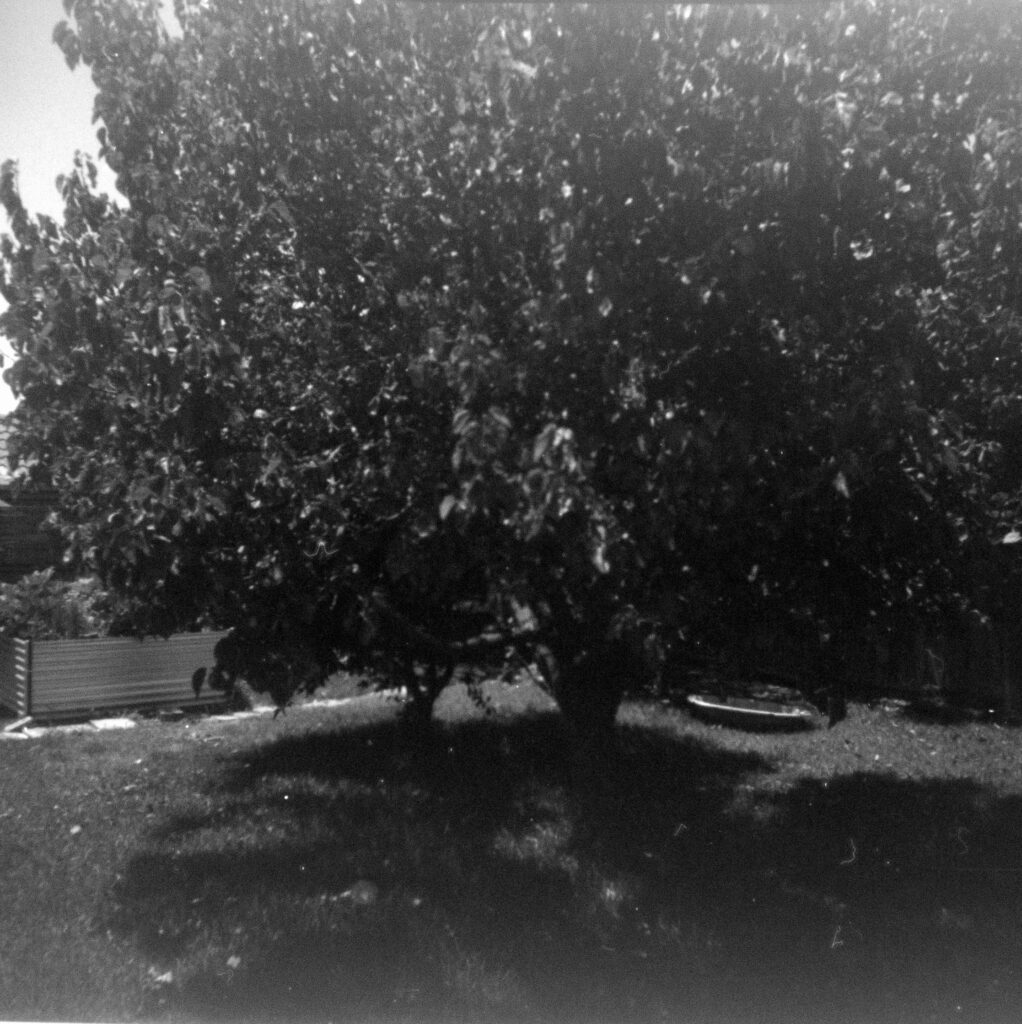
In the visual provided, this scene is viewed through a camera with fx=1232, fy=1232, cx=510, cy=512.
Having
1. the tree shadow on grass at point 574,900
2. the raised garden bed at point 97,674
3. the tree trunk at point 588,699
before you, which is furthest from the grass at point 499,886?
the raised garden bed at point 97,674

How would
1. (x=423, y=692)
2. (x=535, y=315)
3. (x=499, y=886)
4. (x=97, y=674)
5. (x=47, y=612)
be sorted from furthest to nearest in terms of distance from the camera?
(x=47, y=612) < (x=97, y=674) < (x=423, y=692) < (x=499, y=886) < (x=535, y=315)

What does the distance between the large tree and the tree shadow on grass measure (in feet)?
4.44

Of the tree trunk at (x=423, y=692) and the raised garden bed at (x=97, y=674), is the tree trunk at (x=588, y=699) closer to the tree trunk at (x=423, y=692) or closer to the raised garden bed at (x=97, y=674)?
the tree trunk at (x=423, y=692)

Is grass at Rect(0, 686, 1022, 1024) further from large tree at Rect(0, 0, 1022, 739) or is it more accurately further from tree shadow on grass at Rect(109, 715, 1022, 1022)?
large tree at Rect(0, 0, 1022, 739)

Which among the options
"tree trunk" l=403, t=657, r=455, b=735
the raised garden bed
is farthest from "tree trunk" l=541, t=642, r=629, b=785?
the raised garden bed

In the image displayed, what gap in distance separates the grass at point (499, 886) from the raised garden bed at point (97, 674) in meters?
1.65

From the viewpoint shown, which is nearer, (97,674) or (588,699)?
(588,699)

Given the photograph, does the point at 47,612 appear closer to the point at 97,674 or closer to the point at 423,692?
the point at 97,674

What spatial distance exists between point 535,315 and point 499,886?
3.36m

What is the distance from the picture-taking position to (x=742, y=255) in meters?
4.77

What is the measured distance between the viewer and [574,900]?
6.47 meters

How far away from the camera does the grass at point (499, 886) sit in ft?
18.1

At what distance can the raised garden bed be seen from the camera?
1172 centimetres

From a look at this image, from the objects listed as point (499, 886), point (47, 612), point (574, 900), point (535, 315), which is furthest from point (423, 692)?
point (535, 315)
